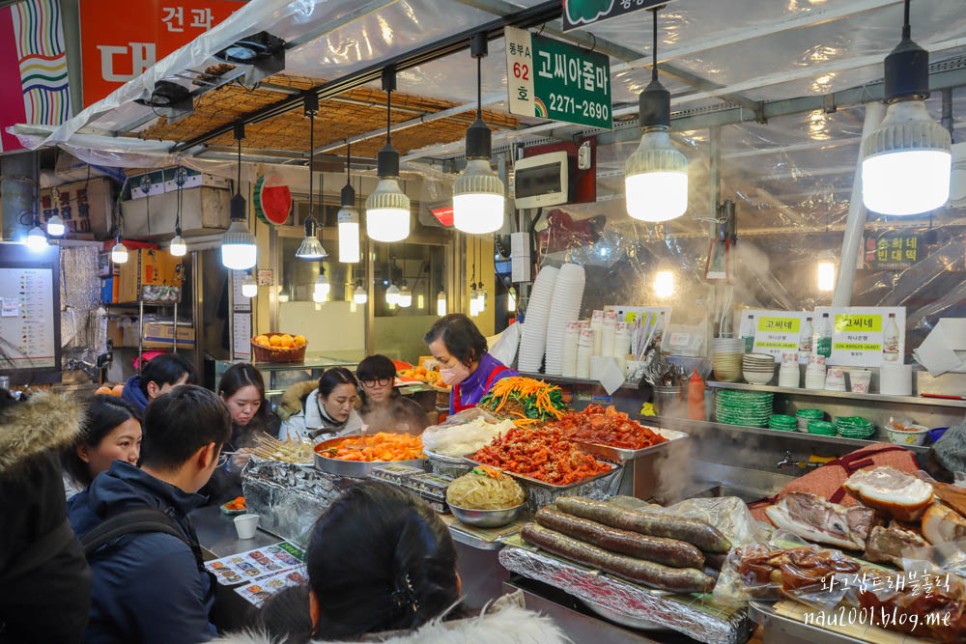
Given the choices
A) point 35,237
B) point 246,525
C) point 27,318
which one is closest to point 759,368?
point 246,525

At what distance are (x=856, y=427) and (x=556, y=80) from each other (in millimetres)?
2824

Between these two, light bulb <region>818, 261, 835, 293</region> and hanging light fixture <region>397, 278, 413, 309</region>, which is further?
hanging light fixture <region>397, 278, 413, 309</region>

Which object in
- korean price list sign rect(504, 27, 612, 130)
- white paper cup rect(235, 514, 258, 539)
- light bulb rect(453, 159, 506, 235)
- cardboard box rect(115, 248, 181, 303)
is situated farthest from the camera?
cardboard box rect(115, 248, 181, 303)

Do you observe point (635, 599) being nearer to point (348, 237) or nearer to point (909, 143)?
point (909, 143)

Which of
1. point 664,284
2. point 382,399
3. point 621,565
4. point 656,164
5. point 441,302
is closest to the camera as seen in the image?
point 621,565

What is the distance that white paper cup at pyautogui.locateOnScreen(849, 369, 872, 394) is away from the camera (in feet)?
13.8

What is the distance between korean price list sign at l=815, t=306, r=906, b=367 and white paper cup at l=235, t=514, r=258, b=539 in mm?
3708

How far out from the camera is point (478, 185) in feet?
10.9

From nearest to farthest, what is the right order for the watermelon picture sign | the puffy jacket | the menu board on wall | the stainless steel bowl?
the puffy jacket, the stainless steel bowl, the menu board on wall, the watermelon picture sign

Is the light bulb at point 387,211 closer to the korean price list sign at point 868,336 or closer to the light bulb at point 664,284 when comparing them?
the light bulb at point 664,284

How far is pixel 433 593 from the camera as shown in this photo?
1390 mm

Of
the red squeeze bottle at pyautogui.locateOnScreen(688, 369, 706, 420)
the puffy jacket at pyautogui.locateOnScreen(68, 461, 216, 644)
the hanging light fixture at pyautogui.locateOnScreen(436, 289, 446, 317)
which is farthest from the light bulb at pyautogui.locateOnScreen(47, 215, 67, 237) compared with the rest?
the puffy jacket at pyautogui.locateOnScreen(68, 461, 216, 644)

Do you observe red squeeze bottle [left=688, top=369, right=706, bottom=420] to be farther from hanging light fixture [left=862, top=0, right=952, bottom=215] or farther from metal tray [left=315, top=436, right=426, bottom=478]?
hanging light fixture [left=862, top=0, right=952, bottom=215]

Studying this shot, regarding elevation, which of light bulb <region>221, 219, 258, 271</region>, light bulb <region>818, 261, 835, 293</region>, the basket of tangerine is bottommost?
the basket of tangerine
